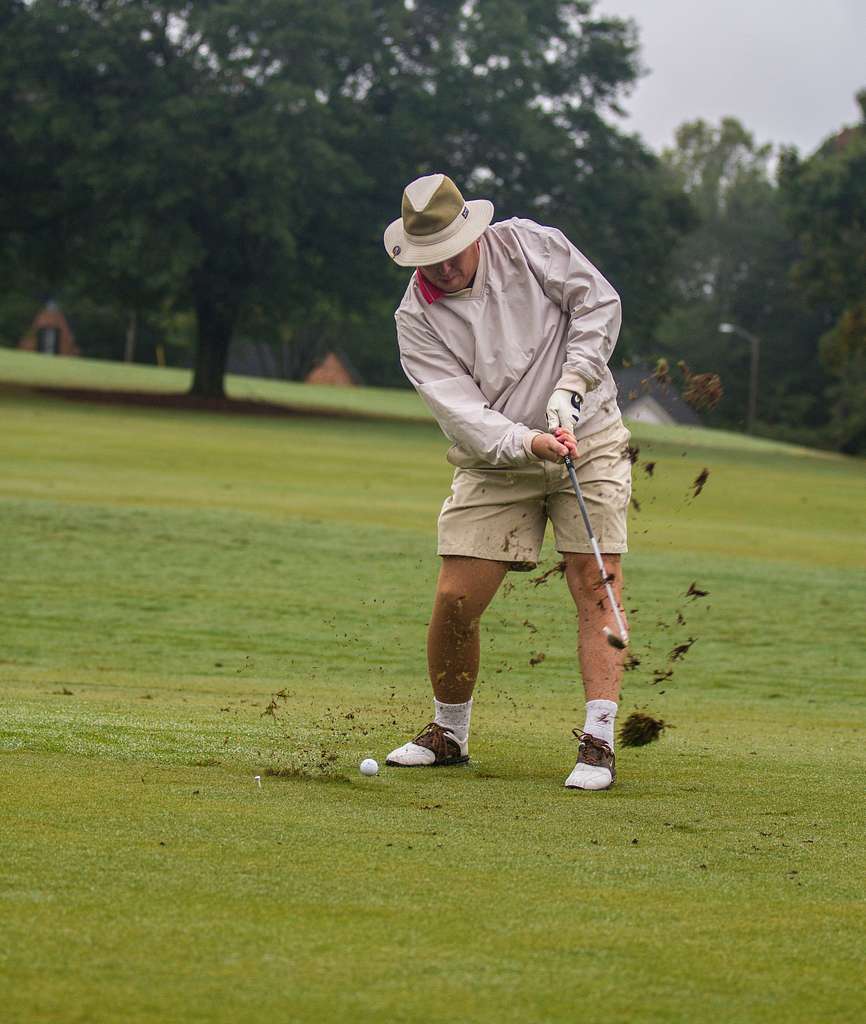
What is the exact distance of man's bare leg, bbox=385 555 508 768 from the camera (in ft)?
20.8

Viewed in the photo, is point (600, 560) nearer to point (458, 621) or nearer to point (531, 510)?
point (531, 510)

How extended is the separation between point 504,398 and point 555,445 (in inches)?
18.4

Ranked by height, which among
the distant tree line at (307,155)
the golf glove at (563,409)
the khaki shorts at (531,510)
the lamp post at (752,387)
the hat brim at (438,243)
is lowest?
the lamp post at (752,387)

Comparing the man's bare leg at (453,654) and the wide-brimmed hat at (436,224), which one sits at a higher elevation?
the wide-brimmed hat at (436,224)

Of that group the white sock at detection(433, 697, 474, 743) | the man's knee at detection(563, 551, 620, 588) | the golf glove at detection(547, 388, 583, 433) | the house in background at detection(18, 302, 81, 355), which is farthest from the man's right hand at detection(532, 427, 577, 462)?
the house in background at detection(18, 302, 81, 355)

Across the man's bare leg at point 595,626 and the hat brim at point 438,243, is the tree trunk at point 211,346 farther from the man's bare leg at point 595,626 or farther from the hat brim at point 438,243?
the man's bare leg at point 595,626

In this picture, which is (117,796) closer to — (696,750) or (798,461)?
(696,750)

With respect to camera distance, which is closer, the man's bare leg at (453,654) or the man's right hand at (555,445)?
the man's right hand at (555,445)

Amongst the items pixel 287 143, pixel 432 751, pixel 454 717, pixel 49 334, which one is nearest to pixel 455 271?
pixel 454 717

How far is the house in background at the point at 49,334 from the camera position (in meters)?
111

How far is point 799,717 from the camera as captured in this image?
941 cm

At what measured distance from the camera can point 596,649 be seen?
625 cm

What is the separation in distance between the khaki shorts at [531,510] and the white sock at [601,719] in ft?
1.90

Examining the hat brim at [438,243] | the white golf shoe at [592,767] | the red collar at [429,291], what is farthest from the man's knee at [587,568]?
the hat brim at [438,243]
